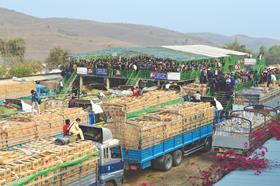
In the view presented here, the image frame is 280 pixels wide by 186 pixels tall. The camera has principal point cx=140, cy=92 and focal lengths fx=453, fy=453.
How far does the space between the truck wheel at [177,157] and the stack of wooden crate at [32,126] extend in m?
4.86

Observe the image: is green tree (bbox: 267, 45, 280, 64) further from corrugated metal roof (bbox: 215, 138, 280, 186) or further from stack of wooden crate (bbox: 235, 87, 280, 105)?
corrugated metal roof (bbox: 215, 138, 280, 186)

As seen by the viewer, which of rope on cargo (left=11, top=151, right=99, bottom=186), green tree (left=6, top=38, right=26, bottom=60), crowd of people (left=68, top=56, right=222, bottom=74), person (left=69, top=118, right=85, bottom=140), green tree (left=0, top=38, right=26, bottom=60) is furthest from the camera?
green tree (left=6, top=38, right=26, bottom=60)

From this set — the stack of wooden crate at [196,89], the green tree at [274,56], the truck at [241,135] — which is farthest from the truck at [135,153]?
the green tree at [274,56]

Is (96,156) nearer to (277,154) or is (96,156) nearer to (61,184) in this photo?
(61,184)

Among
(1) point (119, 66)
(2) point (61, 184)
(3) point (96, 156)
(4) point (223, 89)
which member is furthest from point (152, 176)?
(1) point (119, 66)

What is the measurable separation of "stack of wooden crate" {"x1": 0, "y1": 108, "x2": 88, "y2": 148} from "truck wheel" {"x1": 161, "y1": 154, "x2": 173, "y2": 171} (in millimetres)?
4813

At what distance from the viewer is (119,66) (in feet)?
136

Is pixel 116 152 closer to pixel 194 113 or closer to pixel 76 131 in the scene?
pixel 76 131

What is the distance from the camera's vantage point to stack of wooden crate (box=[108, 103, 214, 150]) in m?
18.1

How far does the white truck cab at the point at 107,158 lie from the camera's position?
1514cm

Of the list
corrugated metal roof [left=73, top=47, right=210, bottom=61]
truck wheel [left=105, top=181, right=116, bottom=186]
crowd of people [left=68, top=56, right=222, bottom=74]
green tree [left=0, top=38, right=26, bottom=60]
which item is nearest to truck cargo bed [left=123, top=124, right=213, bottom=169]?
truck wheel [left=105, top=181, right=116, bottom=186]

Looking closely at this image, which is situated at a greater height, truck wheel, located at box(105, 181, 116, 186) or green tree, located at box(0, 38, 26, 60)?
green tree, located at box(0, 38, 26, 60)

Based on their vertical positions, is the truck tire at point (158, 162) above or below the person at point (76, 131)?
below

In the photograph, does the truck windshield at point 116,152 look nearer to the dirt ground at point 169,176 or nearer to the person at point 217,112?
the dirt ground at point 169,176
